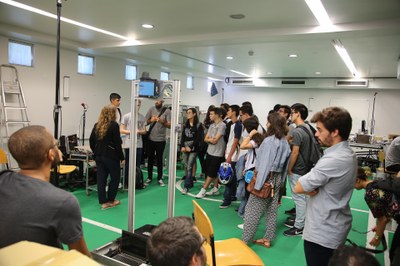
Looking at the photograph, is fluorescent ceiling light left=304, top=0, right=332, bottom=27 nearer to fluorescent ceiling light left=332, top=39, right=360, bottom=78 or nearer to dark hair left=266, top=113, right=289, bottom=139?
fluorescent ceiling light left=332, top=39, right=360, bottom=78

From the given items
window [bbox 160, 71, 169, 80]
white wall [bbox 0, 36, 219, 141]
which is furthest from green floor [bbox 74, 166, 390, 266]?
window [bbox 160, 71, 169, 80]

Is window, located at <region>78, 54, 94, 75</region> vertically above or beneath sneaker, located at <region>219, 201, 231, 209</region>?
above

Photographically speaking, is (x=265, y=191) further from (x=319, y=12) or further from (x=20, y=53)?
(x=20, y=53)

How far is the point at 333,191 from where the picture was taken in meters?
1.70

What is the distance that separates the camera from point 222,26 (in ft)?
15.1

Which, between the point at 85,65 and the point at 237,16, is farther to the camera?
the point at 85,65

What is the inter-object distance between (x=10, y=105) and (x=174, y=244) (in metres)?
6.13

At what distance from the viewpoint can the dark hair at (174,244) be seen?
987 mm

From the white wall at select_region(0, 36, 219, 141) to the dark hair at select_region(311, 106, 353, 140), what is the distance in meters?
6.18

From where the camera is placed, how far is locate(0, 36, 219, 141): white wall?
620 centimetres

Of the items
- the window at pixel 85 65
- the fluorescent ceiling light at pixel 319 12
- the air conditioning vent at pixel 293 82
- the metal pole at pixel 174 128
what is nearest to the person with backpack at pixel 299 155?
the fluorescent ceiling light at pixel 319 12

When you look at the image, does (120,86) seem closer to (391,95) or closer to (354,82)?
(354,82)

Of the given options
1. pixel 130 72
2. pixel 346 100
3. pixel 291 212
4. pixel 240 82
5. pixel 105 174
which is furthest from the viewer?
pixel 240 82

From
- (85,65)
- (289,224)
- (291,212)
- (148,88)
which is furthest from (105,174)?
(85,65)
